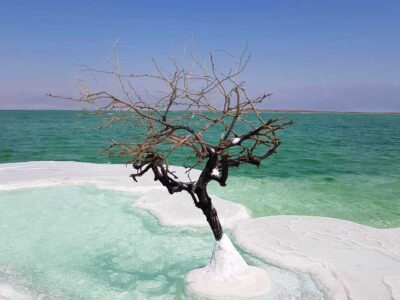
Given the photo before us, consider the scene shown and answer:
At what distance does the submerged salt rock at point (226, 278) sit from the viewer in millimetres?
5898

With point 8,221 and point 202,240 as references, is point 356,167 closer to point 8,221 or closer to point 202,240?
point 202,240

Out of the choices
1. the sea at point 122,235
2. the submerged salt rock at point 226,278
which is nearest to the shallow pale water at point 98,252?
the sea at point 122,235

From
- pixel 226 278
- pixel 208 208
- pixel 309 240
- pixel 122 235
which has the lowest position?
pixel 122 235

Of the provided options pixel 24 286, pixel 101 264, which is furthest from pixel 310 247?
pixel 24 286

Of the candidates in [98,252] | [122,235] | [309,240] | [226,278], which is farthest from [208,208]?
[122,235]

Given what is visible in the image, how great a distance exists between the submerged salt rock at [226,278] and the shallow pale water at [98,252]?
22cm

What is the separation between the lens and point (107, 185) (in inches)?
507

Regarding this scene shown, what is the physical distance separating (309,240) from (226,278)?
282 centimetres

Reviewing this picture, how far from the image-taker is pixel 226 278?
6.09m

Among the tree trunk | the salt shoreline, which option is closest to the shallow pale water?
the salt shoreline

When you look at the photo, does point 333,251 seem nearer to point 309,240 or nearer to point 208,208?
point 309,240

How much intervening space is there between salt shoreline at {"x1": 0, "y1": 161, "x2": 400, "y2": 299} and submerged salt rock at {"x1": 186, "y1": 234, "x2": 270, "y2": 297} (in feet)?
3.22

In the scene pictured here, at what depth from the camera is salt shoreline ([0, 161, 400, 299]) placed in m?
6.18

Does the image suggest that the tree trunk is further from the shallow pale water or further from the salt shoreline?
the salt shoreline
